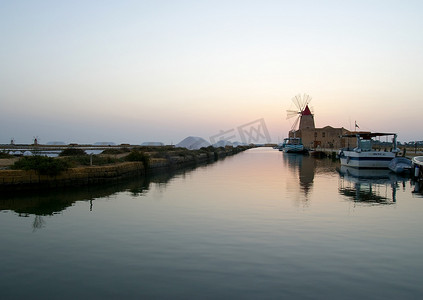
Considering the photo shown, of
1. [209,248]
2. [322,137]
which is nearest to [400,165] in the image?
[209,248]

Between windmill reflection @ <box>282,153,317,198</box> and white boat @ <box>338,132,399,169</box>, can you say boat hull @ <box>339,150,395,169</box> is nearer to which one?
white boat @ <box>338,132,399,169</box>

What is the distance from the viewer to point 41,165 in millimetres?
13273

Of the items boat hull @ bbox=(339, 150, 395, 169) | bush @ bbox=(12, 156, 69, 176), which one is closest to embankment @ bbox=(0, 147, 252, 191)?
bush @ bbox=(12, 156, 69, 176)

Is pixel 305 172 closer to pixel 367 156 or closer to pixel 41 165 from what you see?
pixel 367 156

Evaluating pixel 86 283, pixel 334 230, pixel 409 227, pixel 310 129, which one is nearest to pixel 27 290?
pixel 86 283

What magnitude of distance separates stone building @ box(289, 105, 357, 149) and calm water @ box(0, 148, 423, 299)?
228 feet

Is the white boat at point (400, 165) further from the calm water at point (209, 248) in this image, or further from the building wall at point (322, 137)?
the building wall at point (322, 137)

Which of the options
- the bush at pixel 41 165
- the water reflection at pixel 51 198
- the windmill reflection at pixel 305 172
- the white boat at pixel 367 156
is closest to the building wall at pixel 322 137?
the windmill reflection at pixel 305 172

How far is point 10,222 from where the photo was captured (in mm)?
8375

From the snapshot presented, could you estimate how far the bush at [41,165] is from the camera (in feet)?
43.1

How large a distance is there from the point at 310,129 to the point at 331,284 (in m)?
80.8

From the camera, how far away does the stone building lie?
78.1m

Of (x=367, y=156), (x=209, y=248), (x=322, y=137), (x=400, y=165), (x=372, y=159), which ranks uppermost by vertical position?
(x=322, y=137)

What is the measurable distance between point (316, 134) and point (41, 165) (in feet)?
243
